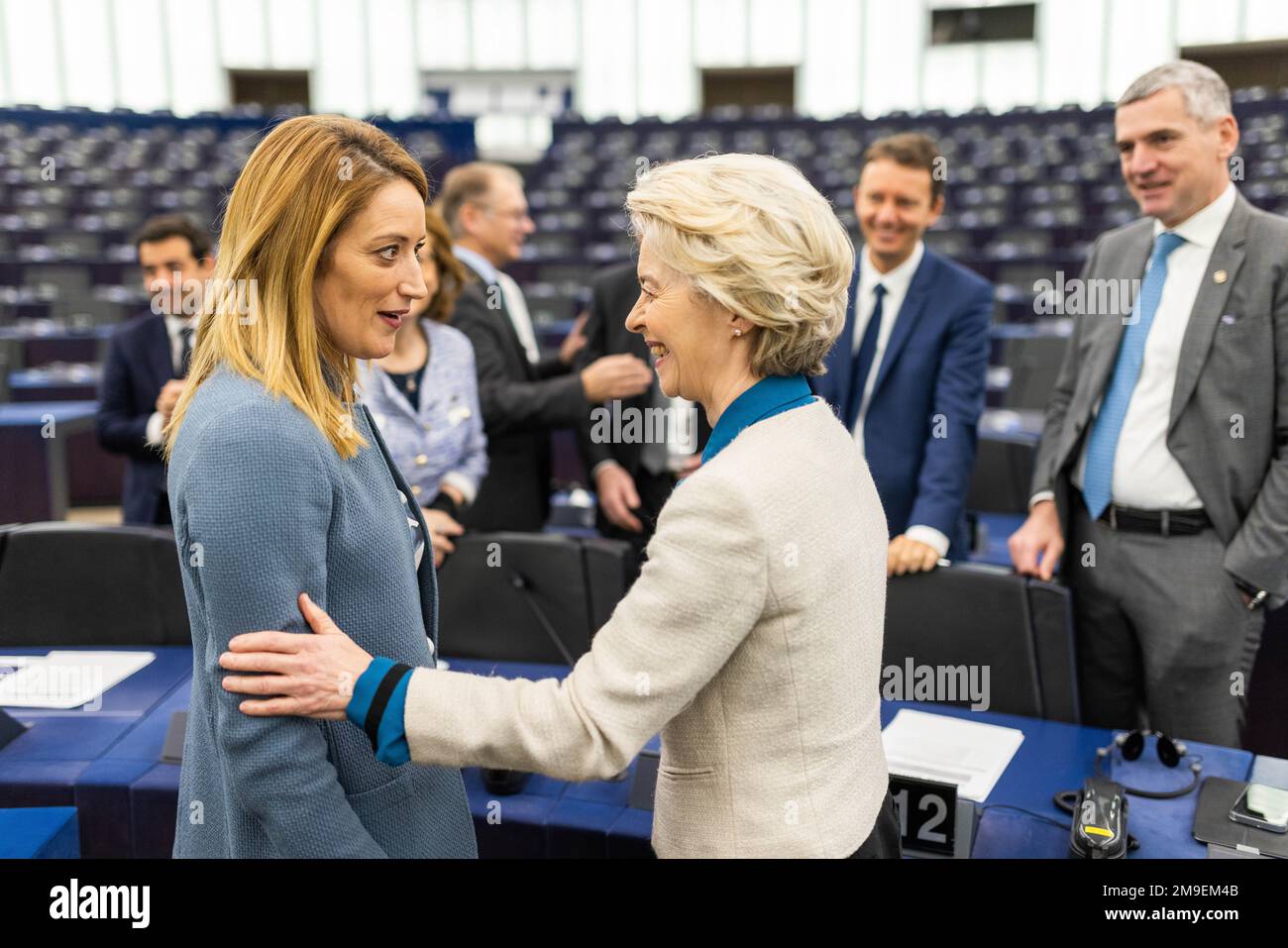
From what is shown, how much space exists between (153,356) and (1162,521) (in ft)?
8.87

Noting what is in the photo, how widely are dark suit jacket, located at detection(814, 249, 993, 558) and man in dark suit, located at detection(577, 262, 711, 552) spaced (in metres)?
0.54

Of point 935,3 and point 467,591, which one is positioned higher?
point 935,3

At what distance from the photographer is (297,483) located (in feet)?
3.25

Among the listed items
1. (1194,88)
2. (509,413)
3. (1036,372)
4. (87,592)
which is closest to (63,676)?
(87,592)

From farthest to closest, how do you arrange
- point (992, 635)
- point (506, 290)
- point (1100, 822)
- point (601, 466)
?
point (506, 290), point (601, 466), point (992, 635), point (1100, 822)

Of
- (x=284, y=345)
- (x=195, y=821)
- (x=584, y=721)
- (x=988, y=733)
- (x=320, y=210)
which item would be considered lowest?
(x=988, y=733)

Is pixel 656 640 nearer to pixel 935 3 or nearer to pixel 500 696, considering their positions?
pixel 500 696

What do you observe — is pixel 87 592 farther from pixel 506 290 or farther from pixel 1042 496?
pixel 1042 496

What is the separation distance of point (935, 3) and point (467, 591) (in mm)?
13842

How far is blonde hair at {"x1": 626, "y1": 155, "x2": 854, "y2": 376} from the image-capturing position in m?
1.02

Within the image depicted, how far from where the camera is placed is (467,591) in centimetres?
231

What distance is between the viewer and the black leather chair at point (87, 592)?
2.36m

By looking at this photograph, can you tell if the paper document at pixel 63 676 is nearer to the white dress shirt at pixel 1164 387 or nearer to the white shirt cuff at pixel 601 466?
the white shirt cuff at pixel 601 466
